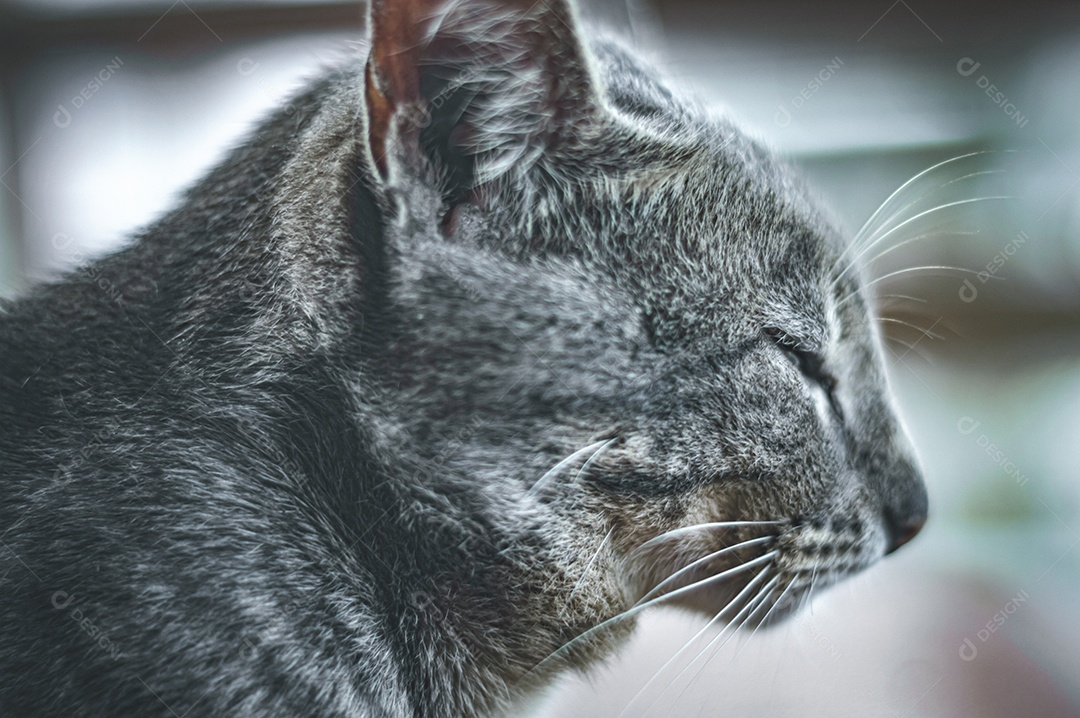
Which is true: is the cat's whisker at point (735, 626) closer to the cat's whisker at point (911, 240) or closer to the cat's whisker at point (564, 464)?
the cat's whisker at point (564, 464)

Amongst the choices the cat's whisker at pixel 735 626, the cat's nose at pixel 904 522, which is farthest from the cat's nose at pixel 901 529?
the cat's whisker at pixel 735 626

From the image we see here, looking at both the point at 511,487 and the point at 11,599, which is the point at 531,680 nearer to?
the point at 511,487

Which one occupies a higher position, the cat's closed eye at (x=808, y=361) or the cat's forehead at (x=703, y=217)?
the cat's forehead at (x=703, y=217)

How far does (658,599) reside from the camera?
0.55 metres

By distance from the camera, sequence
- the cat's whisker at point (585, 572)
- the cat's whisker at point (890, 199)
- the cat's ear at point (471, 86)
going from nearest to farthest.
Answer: the cat's ear at point (471, 86) < the cat's whisker at point (585, 572) < the cat's whisker at point (890, 199)

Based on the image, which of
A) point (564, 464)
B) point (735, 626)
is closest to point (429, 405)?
point (564, 464)

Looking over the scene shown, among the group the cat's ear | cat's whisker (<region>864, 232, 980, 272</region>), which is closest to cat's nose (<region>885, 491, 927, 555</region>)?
cat's whisker (<region>864, 232, 980, 272</region>)

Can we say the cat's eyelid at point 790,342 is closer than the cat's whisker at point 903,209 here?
Yes

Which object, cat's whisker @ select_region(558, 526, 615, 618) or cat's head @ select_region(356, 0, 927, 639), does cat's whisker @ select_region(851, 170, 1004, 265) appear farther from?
cat's whisker @ select_region(558, 526, 615, 618)

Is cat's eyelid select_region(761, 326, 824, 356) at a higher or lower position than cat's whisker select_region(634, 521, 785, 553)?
higher

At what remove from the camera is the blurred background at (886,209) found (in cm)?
67

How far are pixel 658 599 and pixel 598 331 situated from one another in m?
0.21

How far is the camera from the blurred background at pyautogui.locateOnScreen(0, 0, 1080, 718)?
67 centimetres

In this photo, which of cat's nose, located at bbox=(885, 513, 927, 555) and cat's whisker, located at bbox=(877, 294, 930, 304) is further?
cat's whisker, located at bbox=(877, 294, 930, 304)
